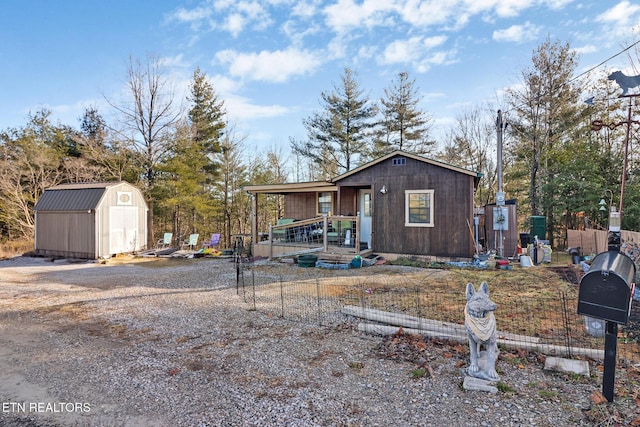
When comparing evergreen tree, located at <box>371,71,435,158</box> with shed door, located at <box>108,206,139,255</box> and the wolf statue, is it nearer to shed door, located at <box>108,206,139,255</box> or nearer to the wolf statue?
shed door, located at <box>108,206,139,255</box>

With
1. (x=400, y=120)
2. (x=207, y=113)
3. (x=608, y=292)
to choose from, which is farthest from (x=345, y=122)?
(x=608, y=292)

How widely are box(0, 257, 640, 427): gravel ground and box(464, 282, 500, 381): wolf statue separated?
0.66 feet

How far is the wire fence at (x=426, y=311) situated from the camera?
3.89 metres

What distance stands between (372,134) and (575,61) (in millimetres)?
10290

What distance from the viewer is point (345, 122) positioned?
68.7 feet

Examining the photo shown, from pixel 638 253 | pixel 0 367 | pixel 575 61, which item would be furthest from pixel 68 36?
pixel 575 61

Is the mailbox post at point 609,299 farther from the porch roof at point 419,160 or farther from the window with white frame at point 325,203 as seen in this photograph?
the window with white frame at point 325,203

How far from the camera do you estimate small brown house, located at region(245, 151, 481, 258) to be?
31.2ft

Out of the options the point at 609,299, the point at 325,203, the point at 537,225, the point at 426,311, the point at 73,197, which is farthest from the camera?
the point at 325,203

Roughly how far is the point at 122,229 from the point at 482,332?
44.8ft

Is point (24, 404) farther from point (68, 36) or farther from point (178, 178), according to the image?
point (178, 178)

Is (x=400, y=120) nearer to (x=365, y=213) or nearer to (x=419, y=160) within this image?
(x=365, y=213)

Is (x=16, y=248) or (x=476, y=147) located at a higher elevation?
(x=476, y=147)

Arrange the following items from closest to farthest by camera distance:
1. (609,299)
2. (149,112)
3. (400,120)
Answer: (609,299), (149,112), (400,120)
